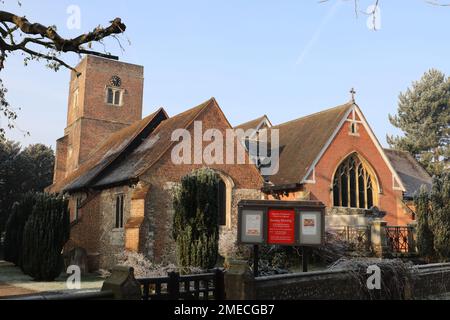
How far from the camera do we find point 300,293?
10352 mm

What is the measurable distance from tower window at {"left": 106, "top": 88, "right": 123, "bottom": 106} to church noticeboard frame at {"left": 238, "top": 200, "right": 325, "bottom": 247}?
90.8 ft

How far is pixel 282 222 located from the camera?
12.2 m

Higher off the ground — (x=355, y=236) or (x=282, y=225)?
(x=282, y=225)

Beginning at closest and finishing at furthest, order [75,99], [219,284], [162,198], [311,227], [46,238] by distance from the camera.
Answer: [219,284]
[311,227]
[46,238]
[162,198]
[75,99]

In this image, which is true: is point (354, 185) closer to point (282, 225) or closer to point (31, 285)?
point (282, 225)

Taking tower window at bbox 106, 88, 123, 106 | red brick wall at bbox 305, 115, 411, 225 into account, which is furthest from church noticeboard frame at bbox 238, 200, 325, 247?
tower window at bbox 106, 88, 123, 106

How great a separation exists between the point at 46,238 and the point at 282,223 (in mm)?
11280

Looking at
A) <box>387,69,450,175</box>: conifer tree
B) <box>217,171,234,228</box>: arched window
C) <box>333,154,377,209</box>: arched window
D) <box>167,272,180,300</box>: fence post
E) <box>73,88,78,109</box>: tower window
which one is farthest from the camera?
<box>387,69,450,175</box>: conifer tree

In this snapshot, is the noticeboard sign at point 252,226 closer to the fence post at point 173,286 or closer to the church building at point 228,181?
the fence post at point 173,286

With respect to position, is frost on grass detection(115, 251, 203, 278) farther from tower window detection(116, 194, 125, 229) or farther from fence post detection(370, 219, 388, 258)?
fence post detection(370, 219, 388, 258)

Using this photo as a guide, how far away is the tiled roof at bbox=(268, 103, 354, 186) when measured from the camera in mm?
24938

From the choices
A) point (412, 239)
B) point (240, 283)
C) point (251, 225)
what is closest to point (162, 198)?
point (251, 225)

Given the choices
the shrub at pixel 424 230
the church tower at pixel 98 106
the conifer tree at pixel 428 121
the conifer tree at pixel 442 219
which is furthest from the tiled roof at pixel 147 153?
the conifer tree at pixel 428 121
